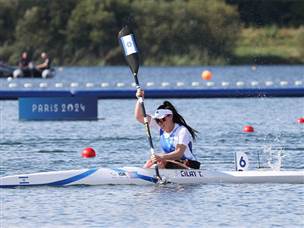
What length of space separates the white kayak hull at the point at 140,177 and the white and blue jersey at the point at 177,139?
1.01ft

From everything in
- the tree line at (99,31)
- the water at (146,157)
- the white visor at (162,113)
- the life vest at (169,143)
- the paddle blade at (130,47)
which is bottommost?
the water at (146,157)

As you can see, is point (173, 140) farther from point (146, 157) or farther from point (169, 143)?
point (146, 157)

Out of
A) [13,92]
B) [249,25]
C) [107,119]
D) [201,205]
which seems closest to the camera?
[201,205]

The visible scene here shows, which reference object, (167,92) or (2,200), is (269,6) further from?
(2,200)

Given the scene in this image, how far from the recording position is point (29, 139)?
29203mm

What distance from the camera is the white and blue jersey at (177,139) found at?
1981 cm

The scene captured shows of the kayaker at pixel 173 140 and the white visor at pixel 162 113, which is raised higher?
the white visor at pixel 162 113

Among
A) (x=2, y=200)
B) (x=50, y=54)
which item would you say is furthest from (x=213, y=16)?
(x=2, y=200)

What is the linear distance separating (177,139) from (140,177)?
2.74 feet

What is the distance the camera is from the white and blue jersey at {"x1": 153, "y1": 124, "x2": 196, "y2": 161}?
19.8 meters

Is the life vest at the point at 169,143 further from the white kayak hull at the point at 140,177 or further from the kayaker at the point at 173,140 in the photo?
the white kayak hull at the point at 140,177

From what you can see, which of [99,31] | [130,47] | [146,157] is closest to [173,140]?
[130,47]

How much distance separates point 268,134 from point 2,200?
12619 mm

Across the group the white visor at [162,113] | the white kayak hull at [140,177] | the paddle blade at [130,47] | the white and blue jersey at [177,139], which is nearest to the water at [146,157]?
the white kayak hull at [140,177]
